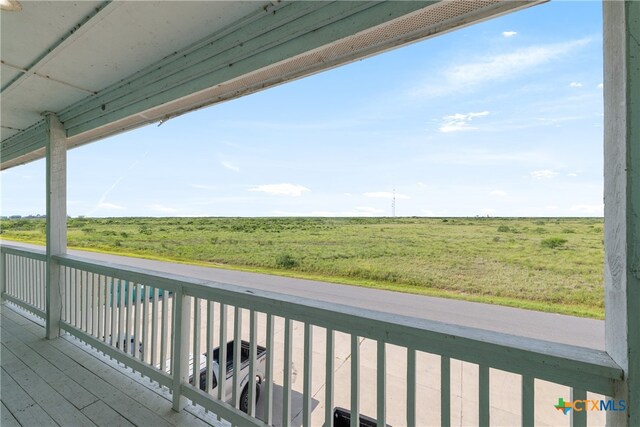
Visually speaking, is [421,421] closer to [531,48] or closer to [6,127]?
[531,48]

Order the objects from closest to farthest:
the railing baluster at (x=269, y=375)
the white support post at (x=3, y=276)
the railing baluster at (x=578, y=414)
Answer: the railing baluster at (x=578, y=414), the railing baluster at (x=269, y=375), the white support post at (x=3, y=276)

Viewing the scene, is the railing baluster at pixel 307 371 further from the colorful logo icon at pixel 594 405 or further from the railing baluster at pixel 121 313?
the railing baluster at pixel 121 313

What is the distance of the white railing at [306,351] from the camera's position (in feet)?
2.85

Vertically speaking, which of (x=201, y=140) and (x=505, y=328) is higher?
(x=201, y=140)

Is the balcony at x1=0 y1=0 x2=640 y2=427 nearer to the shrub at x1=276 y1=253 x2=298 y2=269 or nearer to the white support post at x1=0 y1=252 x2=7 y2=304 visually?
the white support post at x1=0 y1=252 x2=7 y2=304

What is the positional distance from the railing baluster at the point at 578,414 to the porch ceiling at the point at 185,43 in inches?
48.3

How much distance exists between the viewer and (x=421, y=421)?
130 inches

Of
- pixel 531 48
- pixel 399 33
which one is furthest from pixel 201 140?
pixel 399 33

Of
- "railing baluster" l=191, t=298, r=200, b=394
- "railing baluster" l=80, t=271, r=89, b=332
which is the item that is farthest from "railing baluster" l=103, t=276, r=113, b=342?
"railing baluster" l=191, t=298, r=200, b=394

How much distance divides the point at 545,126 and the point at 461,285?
544 cm

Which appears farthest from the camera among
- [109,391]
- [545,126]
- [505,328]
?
[505,328]

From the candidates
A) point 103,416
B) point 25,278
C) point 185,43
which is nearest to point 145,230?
point 25,278

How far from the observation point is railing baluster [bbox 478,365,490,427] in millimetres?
948

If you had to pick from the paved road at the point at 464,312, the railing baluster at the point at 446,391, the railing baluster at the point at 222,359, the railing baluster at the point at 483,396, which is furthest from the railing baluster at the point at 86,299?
the railing baluster at the point at 483,396
